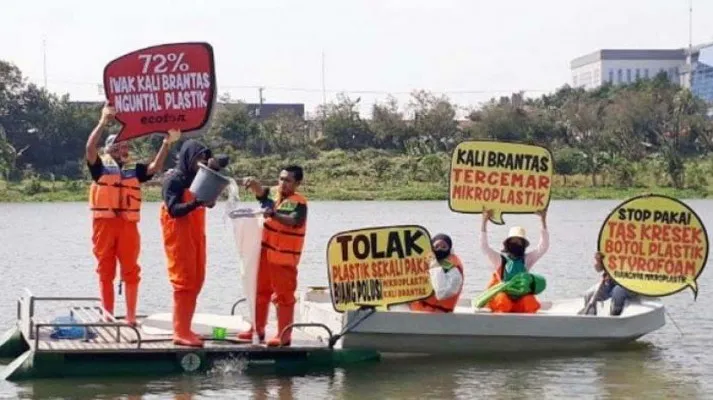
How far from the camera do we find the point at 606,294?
50.7ft

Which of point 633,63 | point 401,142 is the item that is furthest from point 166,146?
point 633,63

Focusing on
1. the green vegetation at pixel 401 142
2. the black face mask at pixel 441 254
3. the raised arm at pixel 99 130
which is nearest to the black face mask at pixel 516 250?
the black face mask at pixel 441 254

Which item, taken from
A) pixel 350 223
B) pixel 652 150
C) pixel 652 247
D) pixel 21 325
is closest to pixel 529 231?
pixel 350 223

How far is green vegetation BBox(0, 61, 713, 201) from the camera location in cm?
6844

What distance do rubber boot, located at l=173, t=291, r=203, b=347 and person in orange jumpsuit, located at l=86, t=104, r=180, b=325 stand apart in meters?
0.80

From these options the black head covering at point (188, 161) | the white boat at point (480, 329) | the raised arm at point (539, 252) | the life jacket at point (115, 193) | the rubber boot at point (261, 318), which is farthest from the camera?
the raised arm at point (539, 252)

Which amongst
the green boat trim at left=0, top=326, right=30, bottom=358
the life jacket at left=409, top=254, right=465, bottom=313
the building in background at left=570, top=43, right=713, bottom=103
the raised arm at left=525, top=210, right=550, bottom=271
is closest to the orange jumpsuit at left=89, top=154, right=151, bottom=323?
the green boat trim at left=0, top=326, right=30, bottom=358

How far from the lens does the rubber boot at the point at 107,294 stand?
1358cm

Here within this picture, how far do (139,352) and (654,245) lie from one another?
582 cm

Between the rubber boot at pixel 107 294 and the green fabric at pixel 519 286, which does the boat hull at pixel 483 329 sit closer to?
the green fabric at pixel 519 286

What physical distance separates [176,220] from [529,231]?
26910 mm

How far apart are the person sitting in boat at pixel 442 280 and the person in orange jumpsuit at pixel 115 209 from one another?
2.82 meters

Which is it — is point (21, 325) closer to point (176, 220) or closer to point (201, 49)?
point (176, 220)

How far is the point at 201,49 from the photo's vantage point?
12625mm
